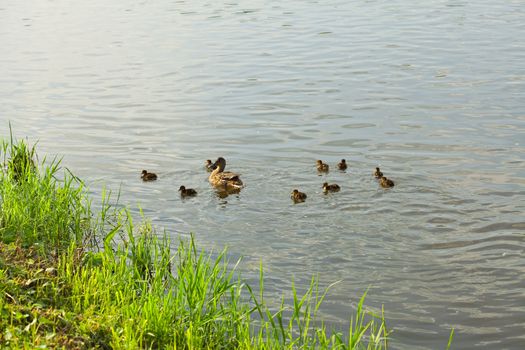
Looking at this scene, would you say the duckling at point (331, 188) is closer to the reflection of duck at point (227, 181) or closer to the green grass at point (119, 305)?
the reflection of duck at point (227, 181)

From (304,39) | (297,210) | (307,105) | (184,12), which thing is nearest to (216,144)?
(307,105)

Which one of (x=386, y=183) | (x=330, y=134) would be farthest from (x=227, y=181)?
(x=330, y=134)

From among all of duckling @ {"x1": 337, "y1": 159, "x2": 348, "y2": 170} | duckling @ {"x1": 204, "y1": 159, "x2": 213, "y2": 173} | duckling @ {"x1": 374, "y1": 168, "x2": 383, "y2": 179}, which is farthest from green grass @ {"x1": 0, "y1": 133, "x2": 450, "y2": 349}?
duckling @ {"x1": 204, "y1": 159, "x2": 213, "y2": 173}

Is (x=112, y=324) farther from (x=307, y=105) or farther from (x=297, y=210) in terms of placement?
(x=307, y=105)

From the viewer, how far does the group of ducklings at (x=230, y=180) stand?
1170 cm

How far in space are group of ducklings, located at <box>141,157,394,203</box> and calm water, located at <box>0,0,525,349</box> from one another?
0.14 metres

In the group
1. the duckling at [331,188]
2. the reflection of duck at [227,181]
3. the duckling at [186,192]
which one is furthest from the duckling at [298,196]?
the duckling at [186,192]

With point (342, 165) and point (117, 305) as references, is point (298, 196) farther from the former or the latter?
point (117, 305)

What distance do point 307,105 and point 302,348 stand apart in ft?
37.1

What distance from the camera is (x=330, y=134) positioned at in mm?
15195

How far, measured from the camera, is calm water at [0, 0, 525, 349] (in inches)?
362

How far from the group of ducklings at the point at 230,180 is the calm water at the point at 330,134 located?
14 centimetres

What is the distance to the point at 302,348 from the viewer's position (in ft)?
20.7

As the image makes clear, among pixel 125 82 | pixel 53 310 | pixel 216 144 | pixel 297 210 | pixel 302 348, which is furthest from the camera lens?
pixel 125 82
